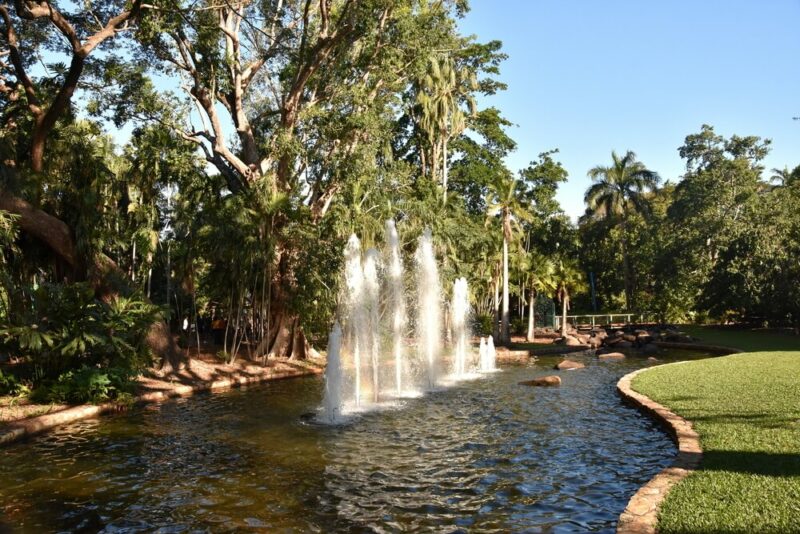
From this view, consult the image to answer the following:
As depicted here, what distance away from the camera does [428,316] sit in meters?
21.6

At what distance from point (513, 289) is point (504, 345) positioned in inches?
283

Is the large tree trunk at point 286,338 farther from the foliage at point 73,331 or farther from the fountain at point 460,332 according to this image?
the foliage at point 73,331

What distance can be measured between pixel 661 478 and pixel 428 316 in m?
14.6

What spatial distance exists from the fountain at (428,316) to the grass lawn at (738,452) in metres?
6.62

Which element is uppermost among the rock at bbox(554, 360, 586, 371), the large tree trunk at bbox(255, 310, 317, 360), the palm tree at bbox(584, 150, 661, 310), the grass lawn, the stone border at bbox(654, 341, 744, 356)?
the palm tree at bbox(584, 150, 661, 310)

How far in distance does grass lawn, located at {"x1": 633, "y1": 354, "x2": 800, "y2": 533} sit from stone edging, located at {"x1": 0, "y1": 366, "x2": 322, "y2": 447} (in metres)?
10.9

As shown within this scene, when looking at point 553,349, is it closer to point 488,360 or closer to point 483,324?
point 488,360

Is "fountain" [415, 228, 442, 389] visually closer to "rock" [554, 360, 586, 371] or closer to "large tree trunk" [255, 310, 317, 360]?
"rock" [554, 360, 586, 371]

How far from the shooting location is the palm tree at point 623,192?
57094 mm

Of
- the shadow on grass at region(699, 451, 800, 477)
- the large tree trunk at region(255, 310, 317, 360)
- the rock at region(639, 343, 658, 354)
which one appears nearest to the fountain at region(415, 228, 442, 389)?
the large tree trunk at region(255, 310, 317, 360)

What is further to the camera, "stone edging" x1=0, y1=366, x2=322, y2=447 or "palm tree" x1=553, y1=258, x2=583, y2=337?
"palm tree" x1=553, y1=258, x2=583, y2=337

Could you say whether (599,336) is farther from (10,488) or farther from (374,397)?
(10,488)

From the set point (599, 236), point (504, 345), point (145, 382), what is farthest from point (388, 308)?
point (599, 236)

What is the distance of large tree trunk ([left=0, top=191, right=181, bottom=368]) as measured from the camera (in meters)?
16.3
